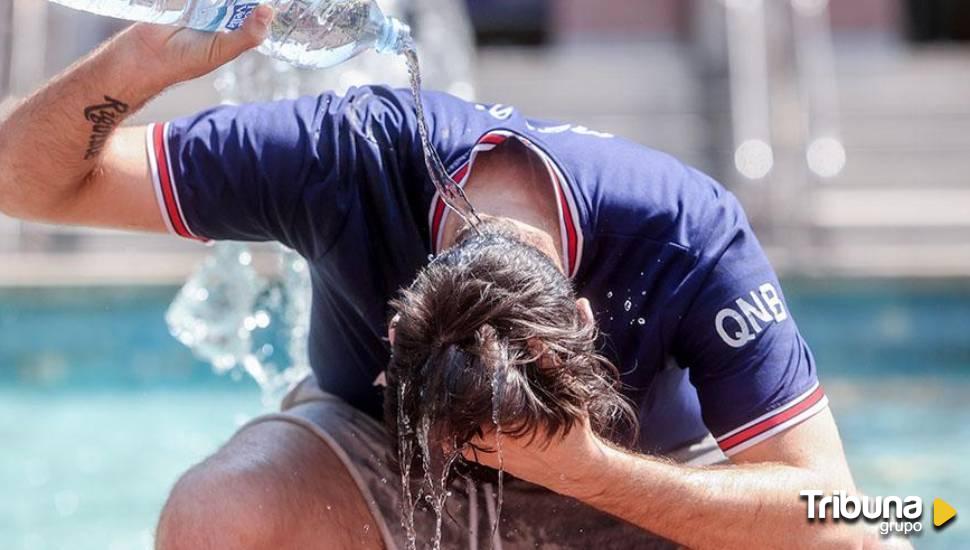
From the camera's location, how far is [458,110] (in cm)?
240

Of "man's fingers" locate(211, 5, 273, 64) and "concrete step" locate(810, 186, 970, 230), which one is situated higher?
"man's fingers" locate(211, 5, 273, 64)

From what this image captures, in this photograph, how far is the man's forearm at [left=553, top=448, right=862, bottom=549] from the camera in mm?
2168

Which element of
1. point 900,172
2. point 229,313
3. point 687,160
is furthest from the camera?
point 900,172

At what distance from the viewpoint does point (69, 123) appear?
7.19ft

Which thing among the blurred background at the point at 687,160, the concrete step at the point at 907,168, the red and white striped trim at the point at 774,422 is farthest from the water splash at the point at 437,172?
the concrete step at the point at 907,168

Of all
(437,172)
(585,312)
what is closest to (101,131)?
(437,172)

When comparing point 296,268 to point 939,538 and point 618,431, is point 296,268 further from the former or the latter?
point 939,538

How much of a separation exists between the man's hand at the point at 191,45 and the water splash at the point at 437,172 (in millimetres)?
343

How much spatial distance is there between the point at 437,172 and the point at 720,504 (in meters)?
0.66

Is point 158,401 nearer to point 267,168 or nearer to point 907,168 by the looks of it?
point 267,168

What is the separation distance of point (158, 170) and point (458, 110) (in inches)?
19.2

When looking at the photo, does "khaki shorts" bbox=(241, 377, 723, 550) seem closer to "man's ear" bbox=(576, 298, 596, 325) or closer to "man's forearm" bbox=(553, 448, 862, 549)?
"man's forearm" bbox=(553, 448, 862, 549)

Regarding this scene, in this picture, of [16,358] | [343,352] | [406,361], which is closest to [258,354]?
[343,352]

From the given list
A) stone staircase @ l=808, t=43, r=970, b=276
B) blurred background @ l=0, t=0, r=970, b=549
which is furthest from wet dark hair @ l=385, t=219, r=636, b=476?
stone staircase @ l=808, t=43, r=970, b=276
